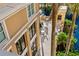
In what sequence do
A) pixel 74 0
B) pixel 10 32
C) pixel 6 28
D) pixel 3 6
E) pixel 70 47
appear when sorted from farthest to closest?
pixel 70 47 < pixel 10 32 < pixel 6 28 < pixel 3 6 < pixel 74 0

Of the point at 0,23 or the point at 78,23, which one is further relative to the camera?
Result: the point at 78,23

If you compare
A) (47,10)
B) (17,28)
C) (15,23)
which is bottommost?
(17,28)

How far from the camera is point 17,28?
3.00 metres

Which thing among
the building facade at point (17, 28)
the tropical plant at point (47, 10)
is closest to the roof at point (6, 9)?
the building facade at point (17, 28)

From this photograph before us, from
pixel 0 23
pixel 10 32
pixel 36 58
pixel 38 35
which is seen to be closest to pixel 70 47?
pixel 38 35

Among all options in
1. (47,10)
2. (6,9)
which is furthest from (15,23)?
(47,10)

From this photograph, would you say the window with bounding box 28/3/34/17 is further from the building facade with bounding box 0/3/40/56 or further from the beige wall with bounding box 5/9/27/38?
the beige wall with bounding box 5/9/27/38

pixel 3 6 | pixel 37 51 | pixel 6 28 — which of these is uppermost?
pixel 3 6

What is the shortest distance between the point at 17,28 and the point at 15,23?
0.14 meters

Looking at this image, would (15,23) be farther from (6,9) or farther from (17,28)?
(6,9)

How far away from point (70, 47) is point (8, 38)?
73.8 inches

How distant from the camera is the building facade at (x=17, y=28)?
2.40m

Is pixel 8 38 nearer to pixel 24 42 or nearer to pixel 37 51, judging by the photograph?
pixel 24 42

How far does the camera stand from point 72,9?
9.36 ft
